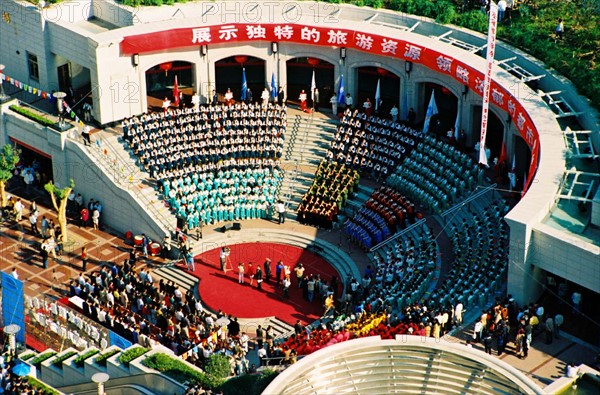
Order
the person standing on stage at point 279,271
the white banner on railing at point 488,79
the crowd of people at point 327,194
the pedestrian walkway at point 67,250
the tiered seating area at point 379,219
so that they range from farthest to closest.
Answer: the crowd of people at point 327,194
the tiered seating area at point 379,219
the pedestrian walkway at point 67,250
the person standing on stage at point 279,271
the white banner on railing at point 488,79

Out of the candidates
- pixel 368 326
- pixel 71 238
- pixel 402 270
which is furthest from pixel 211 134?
pixel 368 326

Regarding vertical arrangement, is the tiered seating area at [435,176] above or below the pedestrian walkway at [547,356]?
above

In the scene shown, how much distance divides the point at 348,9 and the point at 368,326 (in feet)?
104

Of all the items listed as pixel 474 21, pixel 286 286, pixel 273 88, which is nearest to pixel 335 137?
pixel 273 88

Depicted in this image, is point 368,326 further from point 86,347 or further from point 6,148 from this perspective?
point 6,148

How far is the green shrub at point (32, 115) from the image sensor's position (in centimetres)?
8806

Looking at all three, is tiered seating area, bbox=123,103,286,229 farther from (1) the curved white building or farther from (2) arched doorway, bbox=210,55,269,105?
(2) arched doorway, bbox=210,55,269,105

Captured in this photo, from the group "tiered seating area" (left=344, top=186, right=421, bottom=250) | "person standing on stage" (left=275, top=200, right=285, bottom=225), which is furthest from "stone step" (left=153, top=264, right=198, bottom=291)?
"tiered seating area" (left=344, top=186, right=421, bottom=250)

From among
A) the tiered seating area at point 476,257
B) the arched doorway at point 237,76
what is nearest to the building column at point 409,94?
the arched doorway at point 237,76

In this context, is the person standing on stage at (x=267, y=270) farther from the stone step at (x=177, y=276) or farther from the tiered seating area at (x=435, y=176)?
the tiered seating area at (x=435, y=176)

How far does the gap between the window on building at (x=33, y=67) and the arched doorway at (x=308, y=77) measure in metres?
18.8

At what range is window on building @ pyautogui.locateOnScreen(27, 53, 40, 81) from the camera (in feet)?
303

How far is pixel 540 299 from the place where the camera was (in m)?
70.2

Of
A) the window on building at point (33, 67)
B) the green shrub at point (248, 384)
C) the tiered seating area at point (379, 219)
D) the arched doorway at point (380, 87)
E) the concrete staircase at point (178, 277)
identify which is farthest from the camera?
the window on building at point (33, 67)
